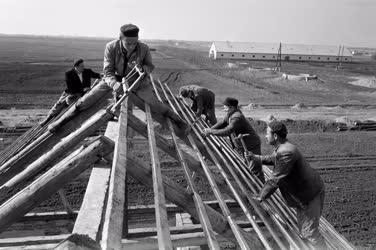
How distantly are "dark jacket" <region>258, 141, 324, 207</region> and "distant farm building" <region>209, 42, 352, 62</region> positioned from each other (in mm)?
52621

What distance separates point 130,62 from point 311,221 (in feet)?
9.76

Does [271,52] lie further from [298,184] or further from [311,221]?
[311,221]

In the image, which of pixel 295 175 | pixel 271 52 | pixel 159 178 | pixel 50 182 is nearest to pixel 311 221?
pixel 295 175

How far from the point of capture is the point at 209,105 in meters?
8.80

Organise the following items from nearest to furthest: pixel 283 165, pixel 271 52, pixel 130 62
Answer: pixel 283 165
pixel 130 62
pixel 271 52

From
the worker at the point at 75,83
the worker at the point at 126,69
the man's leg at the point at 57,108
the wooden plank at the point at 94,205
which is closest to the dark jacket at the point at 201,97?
the worker at the point at 75,83

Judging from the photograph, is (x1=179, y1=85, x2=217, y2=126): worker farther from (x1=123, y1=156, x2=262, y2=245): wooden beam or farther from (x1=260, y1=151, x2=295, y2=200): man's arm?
(x1=123, y1=156, x2=262, y2=245): wooden beam

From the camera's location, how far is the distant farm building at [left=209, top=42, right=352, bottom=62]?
189ft

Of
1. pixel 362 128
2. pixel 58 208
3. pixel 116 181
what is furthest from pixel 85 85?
pixel 362 128

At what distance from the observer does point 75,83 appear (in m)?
6.55

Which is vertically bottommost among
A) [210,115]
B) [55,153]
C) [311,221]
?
[311,221]

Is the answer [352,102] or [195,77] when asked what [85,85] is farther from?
[195,77]

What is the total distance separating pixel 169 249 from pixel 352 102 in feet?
73.8

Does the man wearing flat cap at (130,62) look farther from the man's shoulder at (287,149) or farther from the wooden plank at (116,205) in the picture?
the wooden plank at (116,205)
